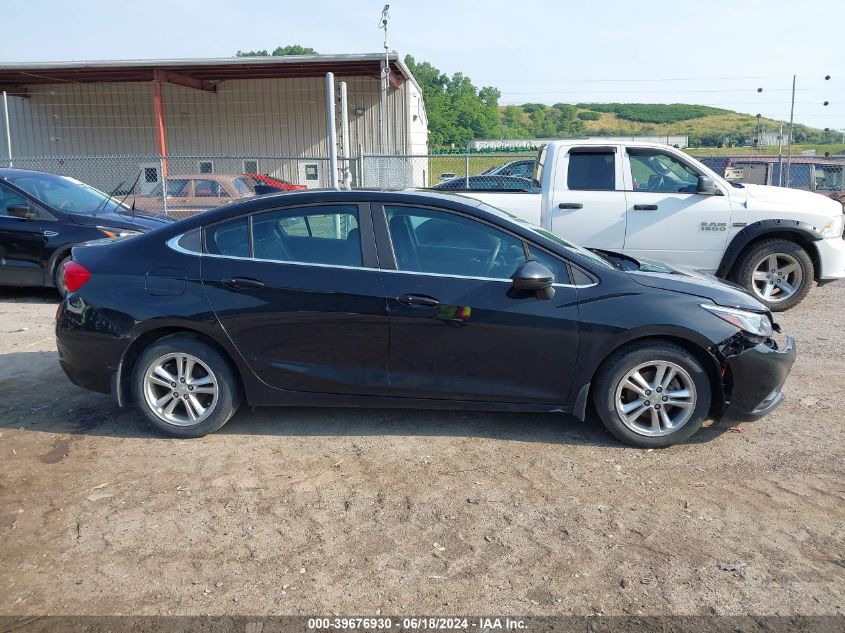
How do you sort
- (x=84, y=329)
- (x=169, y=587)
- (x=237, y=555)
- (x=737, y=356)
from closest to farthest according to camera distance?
(x=169, y=587) → (x=237, y=555) → (x=737, y=356) → (x=84, y=329)

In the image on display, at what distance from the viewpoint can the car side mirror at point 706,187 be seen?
8.09 m

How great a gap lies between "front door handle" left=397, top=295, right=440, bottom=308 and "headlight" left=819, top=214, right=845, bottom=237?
19.7ft

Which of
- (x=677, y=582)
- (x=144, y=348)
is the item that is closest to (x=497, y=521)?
(x=677, y=582)

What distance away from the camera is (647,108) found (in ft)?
376

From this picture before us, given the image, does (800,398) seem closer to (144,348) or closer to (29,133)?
(144,348)

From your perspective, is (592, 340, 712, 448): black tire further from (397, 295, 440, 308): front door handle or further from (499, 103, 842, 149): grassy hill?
(499, 103, 842, 149): grassy hill

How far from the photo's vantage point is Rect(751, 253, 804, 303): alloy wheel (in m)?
8.28

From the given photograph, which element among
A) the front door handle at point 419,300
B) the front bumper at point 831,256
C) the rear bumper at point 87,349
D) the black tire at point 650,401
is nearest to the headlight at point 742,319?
the black tire at point 650,401

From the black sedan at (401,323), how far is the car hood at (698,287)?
0.02 m

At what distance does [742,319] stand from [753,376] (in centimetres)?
35

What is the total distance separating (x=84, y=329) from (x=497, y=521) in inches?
115

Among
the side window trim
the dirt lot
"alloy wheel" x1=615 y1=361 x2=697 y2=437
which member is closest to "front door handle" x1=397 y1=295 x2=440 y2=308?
the side window trim

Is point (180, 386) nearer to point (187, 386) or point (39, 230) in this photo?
point (187, 386)

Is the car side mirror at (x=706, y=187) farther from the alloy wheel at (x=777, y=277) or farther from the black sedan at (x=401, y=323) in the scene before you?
the black sedan at (x=401, y=323)
